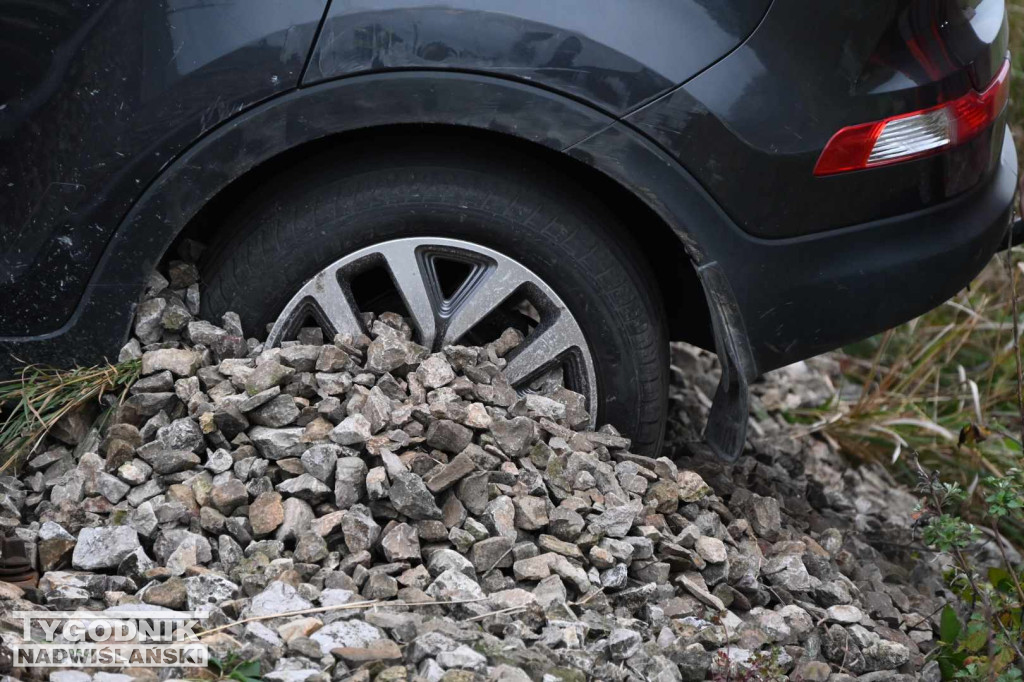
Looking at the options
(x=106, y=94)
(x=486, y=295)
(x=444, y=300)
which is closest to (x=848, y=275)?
(x=486, y=295)

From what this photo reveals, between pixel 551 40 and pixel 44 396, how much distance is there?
4.63ft

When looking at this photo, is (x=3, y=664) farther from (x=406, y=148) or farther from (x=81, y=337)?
(x=406, y=148)

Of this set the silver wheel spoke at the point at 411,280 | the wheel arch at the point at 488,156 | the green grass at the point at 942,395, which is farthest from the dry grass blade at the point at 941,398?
the silver wheel spoke at the point at 411,280

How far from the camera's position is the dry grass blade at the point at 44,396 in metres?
2.43

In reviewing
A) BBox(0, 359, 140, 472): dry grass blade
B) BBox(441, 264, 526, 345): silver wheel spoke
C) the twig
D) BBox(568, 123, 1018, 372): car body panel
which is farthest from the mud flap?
BBox(0, 359, 140, 472): dry grass blade

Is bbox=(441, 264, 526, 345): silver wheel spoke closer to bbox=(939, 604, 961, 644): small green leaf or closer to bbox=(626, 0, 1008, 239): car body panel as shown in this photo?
bbox=(626, 0, 1008, 239): car body panel

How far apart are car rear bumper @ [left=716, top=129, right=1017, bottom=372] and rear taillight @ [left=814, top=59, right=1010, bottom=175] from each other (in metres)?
0.15

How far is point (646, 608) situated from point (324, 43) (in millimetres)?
1384

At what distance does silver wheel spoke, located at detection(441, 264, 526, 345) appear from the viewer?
2484 millimetres

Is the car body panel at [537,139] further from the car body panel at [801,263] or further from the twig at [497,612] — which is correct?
the twig at [497,612]

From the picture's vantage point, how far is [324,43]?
222 centimetres

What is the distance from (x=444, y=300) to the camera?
2527 millimetres

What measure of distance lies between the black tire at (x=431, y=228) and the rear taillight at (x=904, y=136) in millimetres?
530

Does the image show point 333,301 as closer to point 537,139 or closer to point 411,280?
point 411,280
